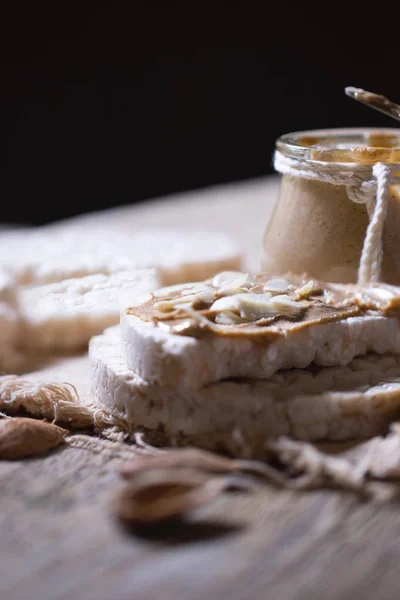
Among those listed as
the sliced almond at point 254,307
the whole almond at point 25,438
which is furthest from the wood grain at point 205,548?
the sliced almond at point 254,307

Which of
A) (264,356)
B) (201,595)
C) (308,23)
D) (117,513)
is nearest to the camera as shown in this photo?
(201,595)

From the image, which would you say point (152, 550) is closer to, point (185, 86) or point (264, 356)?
point (264, 356)

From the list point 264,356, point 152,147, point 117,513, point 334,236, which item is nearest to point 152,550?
point 117,513

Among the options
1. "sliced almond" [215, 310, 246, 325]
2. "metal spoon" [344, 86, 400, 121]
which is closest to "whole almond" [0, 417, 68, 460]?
"sliced almond" [215, 310, 246, 325]

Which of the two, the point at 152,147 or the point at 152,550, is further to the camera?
the point at 152,147

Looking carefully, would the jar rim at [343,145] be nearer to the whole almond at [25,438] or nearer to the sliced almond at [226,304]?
the sliced almond at [226,304]

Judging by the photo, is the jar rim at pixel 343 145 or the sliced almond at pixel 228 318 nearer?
the sliced almond at pixel 228 318

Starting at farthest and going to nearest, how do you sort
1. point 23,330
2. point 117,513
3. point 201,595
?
point 23,330, point 117,513, point 201,595

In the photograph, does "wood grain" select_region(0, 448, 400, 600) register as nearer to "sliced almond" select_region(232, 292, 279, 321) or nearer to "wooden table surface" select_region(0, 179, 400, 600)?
"wooden table surface" select_region(0, 179, 400, 600)
